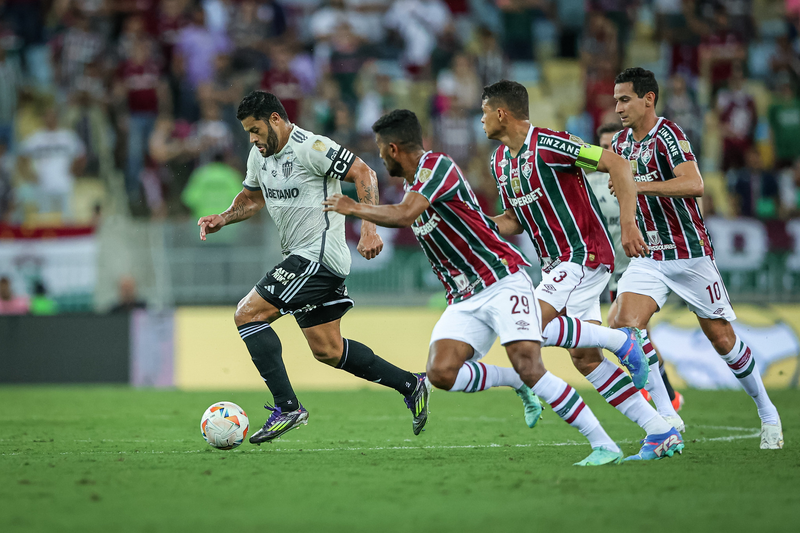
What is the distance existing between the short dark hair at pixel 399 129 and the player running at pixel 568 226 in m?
0.79

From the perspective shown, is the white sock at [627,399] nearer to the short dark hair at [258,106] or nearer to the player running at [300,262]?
the player running at [300,262]

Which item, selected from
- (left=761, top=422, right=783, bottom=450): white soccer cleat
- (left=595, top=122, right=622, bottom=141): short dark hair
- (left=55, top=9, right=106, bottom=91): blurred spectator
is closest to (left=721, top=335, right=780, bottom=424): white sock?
(left=761, top=422, right=783, bottom=450): white soccer cleat

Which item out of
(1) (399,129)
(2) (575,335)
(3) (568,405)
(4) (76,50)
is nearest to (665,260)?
(2) (575,335)

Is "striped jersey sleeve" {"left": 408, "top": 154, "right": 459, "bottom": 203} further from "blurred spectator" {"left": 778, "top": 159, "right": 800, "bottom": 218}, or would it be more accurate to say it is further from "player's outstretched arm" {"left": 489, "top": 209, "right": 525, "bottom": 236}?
A: "blurred spectator" {"left": 778, "top": 159, "right": 800, "bottom": 218}

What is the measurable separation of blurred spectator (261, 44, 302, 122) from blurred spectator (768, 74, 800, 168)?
7.65 metres

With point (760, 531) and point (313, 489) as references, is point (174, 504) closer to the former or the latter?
point (313, 489)

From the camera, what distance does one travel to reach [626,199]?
5.85 meters

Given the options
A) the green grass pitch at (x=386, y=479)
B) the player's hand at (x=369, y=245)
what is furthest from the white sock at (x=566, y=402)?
the player's hand at (x=369, y=245)

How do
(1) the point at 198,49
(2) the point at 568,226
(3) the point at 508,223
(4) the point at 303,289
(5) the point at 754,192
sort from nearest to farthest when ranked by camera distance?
(2) the point at 568,226 → (3) the point at 508,223 → (4) the point at 303,289 → (5) the point at 754,192 → (1) the point at 198,49

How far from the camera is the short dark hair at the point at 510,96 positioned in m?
6.28

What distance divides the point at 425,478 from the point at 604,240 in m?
2.16

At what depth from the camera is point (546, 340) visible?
19.2 ft

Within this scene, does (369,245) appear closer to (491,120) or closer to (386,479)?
(491,120)

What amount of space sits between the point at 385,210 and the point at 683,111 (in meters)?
10.7
